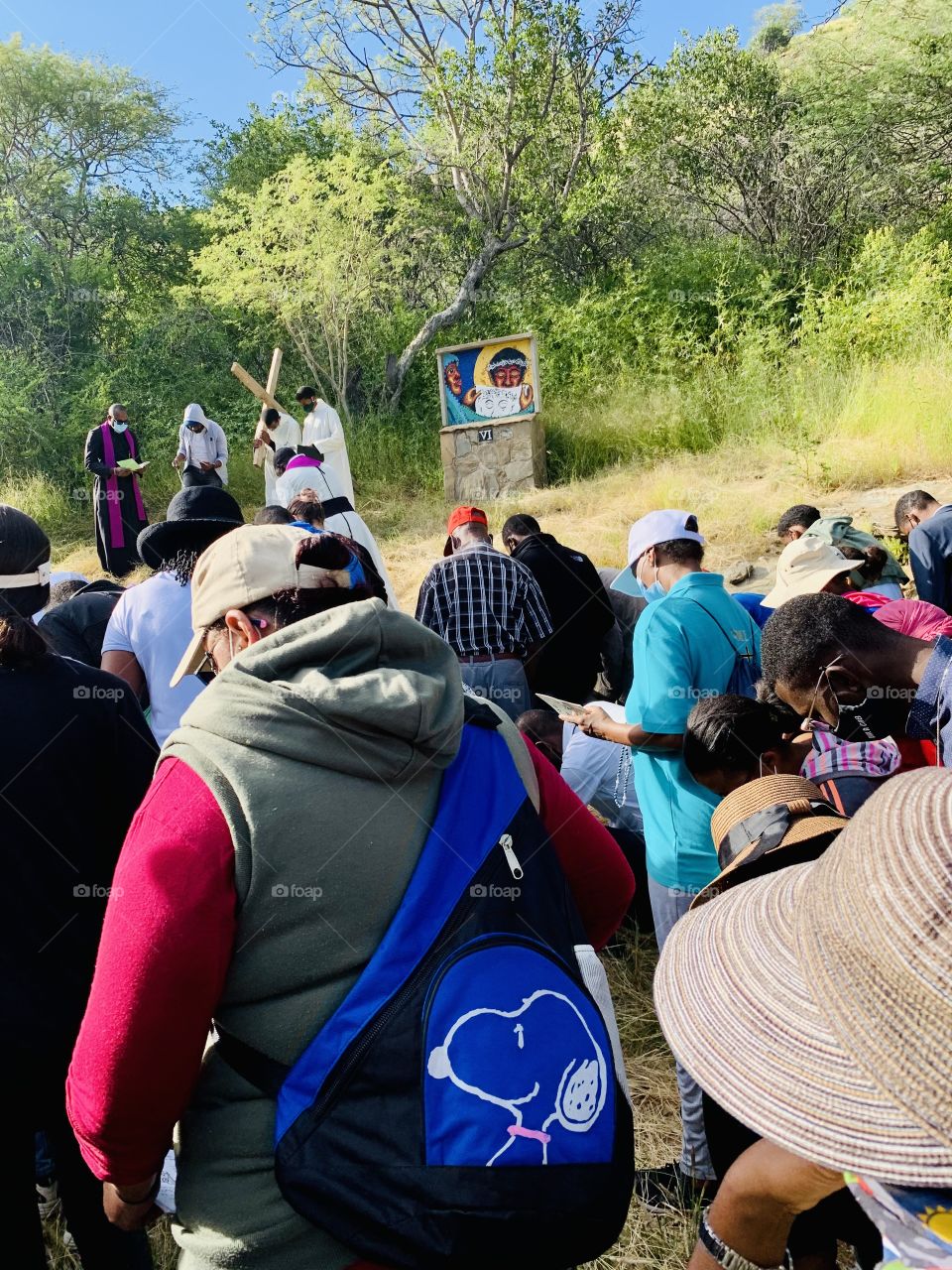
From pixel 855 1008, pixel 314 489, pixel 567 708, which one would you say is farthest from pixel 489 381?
pixel 855 1008

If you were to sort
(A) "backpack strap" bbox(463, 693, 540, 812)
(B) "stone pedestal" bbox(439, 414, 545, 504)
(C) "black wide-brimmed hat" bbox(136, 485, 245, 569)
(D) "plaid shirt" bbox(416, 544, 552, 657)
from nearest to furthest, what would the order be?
(A) "backpack strap" bbox(463, 693, 540, 812)
(C) "black wide-brimmed hat" bbox(136, 485, 245, 569)
(D) "plaid shirt" bbox(416, 544, 552, 657)
(B) "stone pedestal" bbox(439, 414, 545, 504)

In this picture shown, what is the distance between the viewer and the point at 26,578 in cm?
249

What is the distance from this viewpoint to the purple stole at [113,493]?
10.3 metres

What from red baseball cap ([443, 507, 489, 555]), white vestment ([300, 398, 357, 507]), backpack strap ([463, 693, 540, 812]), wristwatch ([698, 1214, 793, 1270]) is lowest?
wristwatch ([698, 1214, 793, 1270])

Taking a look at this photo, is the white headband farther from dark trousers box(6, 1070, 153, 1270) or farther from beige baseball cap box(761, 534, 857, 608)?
beige baseball cap box(761, 534, 857, 608)

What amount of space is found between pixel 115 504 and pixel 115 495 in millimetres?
98

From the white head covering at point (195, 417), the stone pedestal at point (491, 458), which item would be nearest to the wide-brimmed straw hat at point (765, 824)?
the white head covering at point (195, 417)

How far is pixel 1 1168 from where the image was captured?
191 cm

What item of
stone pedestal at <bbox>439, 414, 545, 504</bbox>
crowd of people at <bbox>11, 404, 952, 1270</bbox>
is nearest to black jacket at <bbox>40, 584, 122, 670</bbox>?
crowd of people at <bbox>11, 404, 952, 1270</bbox>

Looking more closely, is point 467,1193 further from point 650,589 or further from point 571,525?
point 571,525

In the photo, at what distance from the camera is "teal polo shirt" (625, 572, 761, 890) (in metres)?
2.76

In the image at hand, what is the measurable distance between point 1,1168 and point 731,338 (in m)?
13.6

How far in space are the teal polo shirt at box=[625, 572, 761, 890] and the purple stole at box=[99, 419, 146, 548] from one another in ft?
28.4

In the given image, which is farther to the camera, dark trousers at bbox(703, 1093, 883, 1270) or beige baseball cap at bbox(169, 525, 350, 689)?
dark trousers at bbox(703, 1093, 883, 1270)
